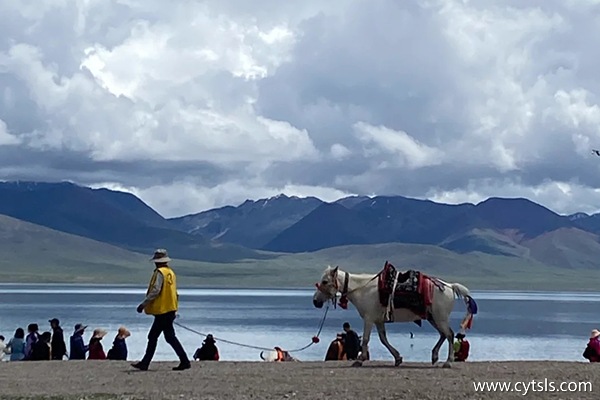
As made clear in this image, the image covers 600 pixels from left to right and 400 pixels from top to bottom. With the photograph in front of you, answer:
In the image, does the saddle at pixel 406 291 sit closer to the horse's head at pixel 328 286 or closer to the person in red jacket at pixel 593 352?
the horse's head at pixel 328 286

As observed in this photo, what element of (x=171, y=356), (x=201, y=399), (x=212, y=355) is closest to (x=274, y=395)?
(x=201, y=399)

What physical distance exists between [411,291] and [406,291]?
9cm

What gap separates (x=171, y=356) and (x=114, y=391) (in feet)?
95.7

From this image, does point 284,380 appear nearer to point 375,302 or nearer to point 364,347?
point 364,347

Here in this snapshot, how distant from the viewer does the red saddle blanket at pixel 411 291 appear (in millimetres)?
19578

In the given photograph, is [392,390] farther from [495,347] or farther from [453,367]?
[495,347]

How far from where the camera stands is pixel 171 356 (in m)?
44.8

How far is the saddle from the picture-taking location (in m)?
19.6

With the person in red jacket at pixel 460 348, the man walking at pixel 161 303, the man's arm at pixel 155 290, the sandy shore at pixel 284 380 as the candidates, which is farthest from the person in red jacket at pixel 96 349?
the person in red jacket at pixel 460 348

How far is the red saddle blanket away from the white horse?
0.31 feet

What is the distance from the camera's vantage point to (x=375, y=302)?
19.9 meters

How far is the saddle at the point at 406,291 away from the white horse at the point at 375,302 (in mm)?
88

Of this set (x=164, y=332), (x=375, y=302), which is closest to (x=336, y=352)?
(x=375, y=302)

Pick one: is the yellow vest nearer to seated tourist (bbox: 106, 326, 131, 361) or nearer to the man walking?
the man walking
